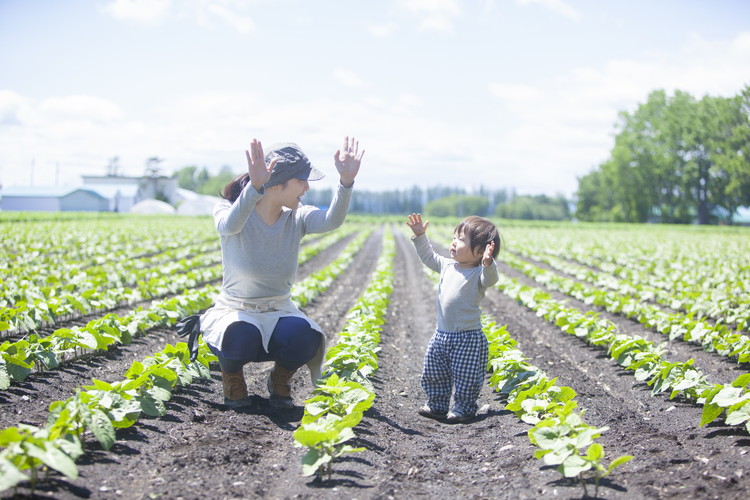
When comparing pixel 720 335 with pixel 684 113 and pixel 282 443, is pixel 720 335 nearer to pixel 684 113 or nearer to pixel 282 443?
pixel 282 443

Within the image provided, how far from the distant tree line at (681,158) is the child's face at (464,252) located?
215 feet

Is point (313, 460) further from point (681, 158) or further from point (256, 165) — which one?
point (681, 158)

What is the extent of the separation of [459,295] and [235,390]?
1684 mm

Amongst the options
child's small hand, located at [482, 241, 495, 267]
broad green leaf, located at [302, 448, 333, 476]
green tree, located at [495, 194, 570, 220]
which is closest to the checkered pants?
child's small hand, located at [482, 241, 495, 267]

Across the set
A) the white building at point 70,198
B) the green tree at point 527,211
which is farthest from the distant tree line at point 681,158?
the white building at point 70,198

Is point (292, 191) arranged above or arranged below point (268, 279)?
above

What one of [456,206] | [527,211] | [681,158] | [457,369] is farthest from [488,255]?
[456,206]

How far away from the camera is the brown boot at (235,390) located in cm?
442

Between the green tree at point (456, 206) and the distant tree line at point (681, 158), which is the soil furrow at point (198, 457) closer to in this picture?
the distant tree line at point (681, 158)

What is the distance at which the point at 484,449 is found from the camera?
3.96m

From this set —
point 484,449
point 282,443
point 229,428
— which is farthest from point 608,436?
point 229,428

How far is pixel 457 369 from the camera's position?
14.6 ft

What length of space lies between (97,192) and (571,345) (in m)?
72.1

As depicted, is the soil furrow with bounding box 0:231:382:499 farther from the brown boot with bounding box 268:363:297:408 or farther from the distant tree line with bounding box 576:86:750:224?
the distant tree line with bounding box 576:86:750:224
